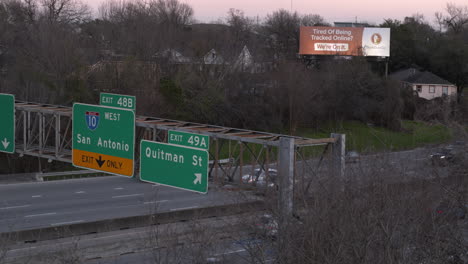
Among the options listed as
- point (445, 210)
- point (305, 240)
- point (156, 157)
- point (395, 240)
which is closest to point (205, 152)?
point (156, 157)

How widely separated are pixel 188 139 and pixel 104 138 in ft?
5.74

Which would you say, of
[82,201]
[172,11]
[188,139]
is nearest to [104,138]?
[188,139]

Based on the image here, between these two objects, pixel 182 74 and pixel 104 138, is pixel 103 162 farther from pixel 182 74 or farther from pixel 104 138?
pixel 182 74

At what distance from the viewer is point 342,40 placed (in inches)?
2382

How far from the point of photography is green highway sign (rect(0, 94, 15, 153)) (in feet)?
50.0

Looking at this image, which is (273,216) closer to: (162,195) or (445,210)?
(445,210)

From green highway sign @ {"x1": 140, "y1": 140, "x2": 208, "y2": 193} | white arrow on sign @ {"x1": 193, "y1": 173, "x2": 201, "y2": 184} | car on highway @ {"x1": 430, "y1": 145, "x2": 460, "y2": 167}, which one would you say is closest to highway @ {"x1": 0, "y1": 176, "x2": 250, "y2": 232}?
car on highway @ {"x1": 430, "y1": 145, "x2": 460, "y2": 167}

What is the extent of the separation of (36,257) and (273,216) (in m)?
7.25

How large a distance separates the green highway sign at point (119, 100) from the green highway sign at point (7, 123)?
208 centimetres

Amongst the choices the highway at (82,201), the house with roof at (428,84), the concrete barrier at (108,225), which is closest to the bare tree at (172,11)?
the house with roof at (428,84)

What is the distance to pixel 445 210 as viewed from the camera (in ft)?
40.1

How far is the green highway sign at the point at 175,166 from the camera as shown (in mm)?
12000

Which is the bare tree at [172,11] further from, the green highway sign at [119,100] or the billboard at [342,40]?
the green highway sign at [119,100]

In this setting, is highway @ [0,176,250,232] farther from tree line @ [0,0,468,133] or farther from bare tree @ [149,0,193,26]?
A: bare tree @ [149,0,193,26]
